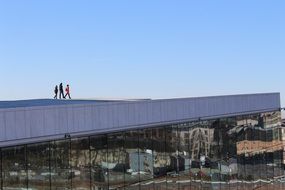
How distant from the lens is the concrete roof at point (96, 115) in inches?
768

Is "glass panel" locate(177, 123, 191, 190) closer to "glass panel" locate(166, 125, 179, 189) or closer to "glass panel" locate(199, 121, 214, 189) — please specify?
"glass panel" locate(166, 125, 179, 189)

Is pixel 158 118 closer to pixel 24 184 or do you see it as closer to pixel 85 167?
pixel 85 167

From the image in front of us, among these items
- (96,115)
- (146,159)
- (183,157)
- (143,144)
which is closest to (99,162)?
(96,115)

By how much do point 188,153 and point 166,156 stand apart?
2380 millimetres

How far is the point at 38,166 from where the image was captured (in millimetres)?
19906

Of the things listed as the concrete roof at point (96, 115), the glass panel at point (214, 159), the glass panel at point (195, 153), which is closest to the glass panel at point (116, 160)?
the concrete roof at point (96, 115)

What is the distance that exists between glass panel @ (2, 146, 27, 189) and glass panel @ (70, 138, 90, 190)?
266 cm

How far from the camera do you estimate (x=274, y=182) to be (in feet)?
→ 132

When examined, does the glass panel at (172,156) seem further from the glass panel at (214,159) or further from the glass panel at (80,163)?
the glass panel at (80,163)

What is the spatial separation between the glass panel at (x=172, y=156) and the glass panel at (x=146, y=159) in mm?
1613

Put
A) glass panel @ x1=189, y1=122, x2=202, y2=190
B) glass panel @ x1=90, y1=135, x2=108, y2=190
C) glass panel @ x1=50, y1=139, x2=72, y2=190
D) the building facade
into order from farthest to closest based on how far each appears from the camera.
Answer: glass panel @ x1=189, y1=122, x2=202, y2=190 < glass panel @ x1=90, y1=135, x2=108, y2=190 < glass panel @ x1=50, y1=139, x2=72, y2=190 < the building facade

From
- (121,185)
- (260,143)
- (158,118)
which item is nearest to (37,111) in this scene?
(121,185)

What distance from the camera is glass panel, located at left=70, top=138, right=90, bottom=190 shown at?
21.7 meters

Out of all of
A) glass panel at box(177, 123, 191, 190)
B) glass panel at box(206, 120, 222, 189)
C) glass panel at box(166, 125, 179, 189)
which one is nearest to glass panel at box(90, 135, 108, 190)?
glass panel at box(166, 125, 179, 189)
